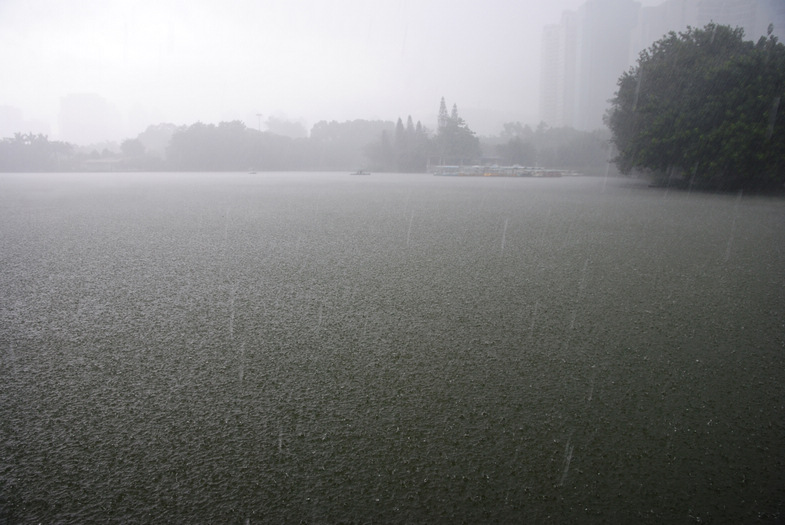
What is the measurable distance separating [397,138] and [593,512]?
199 ft

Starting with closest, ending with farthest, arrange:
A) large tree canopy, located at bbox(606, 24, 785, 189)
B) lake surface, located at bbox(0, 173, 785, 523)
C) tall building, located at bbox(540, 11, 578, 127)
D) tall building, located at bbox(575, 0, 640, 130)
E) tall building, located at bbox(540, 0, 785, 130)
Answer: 1. lake surface, located at bbox(0, 173, 785, 523)
2. large tree canopy, located at bbox(606, 24, 785, 189)
3. tall building, located at bbox(540, 0, 785, 130)
4. tall building, located at bbox(575, 0, 640, 130)
5. tall building, located at bbox(540, 11, 578, 127)

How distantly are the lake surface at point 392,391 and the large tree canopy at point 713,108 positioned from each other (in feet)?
41.1

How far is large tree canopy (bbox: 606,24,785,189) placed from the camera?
43.7ft

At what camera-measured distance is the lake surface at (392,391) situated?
4.33ft

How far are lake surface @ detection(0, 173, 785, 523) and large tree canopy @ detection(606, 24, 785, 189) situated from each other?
12.5 m

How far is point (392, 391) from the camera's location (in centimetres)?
191

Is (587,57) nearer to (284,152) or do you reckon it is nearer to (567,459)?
(284,152)

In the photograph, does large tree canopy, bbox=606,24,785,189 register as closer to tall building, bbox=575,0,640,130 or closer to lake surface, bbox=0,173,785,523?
lake surface, bbox=0,173,785,523

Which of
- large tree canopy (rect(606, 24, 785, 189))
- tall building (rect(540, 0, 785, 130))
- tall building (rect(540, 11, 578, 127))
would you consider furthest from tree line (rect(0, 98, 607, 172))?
tall building (rect(540, 11, 578, 127))

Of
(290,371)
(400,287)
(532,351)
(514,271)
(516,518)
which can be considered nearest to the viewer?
(516,518)

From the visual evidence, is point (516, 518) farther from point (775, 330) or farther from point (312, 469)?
point (775, 330)

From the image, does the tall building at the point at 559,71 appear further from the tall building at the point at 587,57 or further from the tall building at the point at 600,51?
the tall building at the point at 600,51

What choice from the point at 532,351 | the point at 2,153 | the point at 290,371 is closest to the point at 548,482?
the point at 532,351

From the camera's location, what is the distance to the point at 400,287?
354 cm
